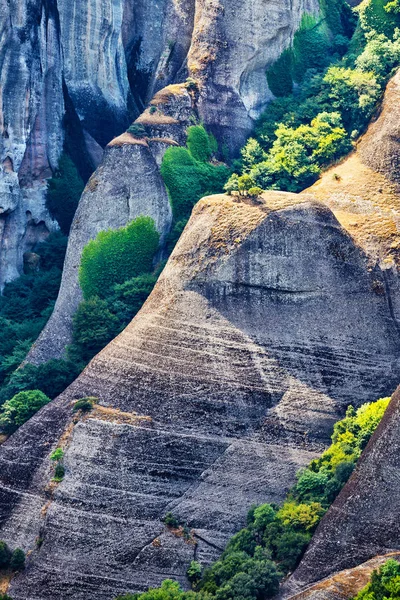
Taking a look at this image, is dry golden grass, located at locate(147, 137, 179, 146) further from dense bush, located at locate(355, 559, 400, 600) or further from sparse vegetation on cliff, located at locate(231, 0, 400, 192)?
dense bush, located at locate(355, 559, 400, 600)

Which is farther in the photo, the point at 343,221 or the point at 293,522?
the point at 343,221

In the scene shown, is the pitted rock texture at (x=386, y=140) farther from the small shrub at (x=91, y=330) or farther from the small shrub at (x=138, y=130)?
the small shrub at (x=91, y=330)

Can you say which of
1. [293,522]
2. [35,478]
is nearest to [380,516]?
[293,522]

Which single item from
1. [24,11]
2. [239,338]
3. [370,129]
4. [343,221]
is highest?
[24,11]

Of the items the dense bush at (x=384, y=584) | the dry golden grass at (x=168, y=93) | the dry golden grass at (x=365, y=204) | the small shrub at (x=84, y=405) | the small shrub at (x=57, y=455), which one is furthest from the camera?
the dry golden grass at (x=168, y=93)

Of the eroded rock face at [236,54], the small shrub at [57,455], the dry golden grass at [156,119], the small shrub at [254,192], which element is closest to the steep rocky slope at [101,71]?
the eroded rock face at [236,54]

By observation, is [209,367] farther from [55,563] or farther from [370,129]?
[370,129]

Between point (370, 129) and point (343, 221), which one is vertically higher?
point (370, 129)

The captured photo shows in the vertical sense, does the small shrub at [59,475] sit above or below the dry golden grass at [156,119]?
below
